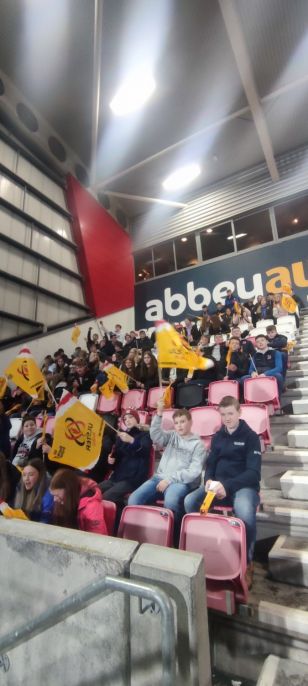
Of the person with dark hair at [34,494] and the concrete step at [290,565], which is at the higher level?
the person with dark hair at [34,494]

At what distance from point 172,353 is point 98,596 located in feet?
7.44

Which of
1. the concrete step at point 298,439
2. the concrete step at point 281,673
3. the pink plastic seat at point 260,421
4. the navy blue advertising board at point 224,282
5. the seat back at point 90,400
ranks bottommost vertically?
the concrete step at point 281,673

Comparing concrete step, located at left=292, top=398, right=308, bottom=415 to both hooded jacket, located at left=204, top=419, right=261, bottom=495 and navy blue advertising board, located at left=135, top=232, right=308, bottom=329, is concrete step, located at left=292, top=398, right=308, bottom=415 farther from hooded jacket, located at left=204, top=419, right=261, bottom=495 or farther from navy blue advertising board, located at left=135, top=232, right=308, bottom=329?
navy blue advertising board, located at left=135, top=232, right=308, bottom=329

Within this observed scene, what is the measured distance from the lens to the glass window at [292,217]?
33.5 feet

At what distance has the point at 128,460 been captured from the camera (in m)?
3.17

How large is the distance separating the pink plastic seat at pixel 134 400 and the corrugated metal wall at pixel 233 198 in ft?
27.5

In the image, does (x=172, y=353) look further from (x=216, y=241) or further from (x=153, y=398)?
(x=216, y=241)

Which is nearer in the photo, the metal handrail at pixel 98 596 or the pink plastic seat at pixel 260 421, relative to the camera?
the metal handrail at pixel 98 596

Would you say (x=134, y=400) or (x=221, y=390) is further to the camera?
(x=134, y=400)

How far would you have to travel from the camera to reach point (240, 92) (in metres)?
8.45

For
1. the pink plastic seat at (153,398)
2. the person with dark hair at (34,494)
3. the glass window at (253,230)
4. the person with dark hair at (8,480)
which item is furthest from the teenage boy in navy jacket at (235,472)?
the glass window at (253,230)

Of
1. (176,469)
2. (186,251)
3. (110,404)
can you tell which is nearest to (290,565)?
(176,469)

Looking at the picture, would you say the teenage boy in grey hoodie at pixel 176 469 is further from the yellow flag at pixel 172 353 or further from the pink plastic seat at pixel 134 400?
the pink plastic seat at pixel 134 400

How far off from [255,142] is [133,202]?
4793 mm
